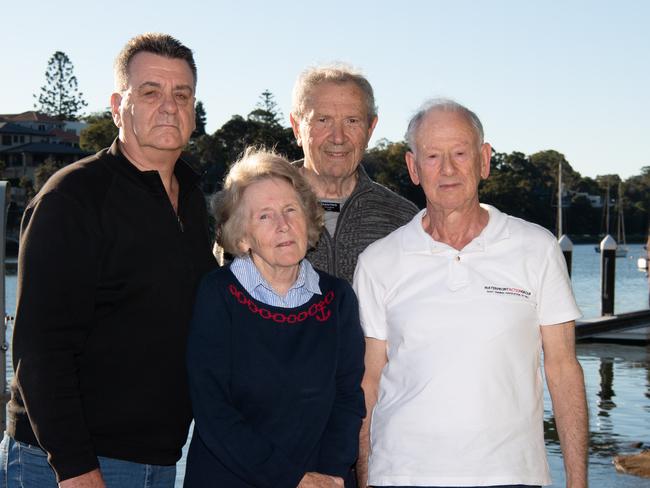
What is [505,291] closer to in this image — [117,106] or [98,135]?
[117,106]

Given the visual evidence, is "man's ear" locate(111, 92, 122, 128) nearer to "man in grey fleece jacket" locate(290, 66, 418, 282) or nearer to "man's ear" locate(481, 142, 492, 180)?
"man in grey fleece jacket" locate(290, 66, 418, 282)

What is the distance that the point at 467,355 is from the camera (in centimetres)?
283

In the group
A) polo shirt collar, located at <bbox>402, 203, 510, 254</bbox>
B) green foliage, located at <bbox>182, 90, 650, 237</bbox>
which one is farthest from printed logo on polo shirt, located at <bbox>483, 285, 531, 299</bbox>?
green foliage, located at <bbox>182, 90, 650, 237</bbox>

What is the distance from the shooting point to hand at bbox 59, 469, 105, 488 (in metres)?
2.63

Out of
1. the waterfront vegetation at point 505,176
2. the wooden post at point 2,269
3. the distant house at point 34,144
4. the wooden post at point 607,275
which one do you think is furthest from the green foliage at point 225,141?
the wooden post at point 2,269

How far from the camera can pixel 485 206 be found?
3172 millimetres

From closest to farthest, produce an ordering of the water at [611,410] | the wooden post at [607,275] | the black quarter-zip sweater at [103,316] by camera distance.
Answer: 1. the black quarter-zip sweater at [103,316]
2. the water at [611,410]
3. the wooden post at [607,275]

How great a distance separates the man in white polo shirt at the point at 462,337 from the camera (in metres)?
2.82

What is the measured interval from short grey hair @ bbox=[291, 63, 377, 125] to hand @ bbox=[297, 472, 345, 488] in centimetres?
146

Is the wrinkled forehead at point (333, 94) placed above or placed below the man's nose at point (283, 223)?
above

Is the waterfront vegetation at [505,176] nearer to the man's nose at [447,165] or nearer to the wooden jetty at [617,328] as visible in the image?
the wooden jetty at [617,328]

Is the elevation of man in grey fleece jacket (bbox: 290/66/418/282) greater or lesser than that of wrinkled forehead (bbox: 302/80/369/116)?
lesser

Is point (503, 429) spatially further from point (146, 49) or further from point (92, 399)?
point (146, 49)

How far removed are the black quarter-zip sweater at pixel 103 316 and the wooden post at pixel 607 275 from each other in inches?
588
